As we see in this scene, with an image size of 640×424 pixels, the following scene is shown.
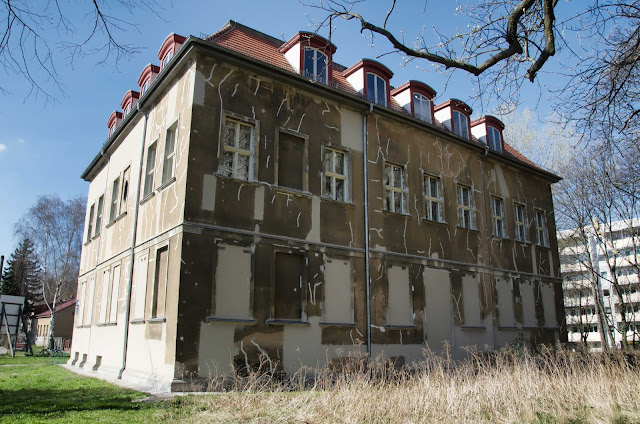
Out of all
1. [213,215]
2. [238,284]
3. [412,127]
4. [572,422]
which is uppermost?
[412,127]

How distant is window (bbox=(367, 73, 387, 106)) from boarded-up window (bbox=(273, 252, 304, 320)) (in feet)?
23.3

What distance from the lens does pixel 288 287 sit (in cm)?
1416

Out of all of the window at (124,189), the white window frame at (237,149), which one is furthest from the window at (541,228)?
the window at (124,189)

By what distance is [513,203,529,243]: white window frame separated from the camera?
23020 mm

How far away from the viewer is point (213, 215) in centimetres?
1316

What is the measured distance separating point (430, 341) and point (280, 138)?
8.55 meters

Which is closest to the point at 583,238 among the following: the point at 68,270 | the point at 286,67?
the point at 286,67

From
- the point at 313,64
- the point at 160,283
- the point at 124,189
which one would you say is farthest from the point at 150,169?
the point at 313,64

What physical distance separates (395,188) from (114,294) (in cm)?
1037

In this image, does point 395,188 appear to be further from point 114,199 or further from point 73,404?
point 73,404

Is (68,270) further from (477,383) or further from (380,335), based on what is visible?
(477,383)

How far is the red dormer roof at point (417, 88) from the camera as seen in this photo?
65.2 feet

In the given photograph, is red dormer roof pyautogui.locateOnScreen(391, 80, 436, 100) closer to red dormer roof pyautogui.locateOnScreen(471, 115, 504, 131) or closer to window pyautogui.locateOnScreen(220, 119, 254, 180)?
red dormer roof pyautogui.locateOnScreen(471, 115, 504, 131)

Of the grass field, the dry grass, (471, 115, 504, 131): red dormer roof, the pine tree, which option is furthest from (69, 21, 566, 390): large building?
the pine tree
